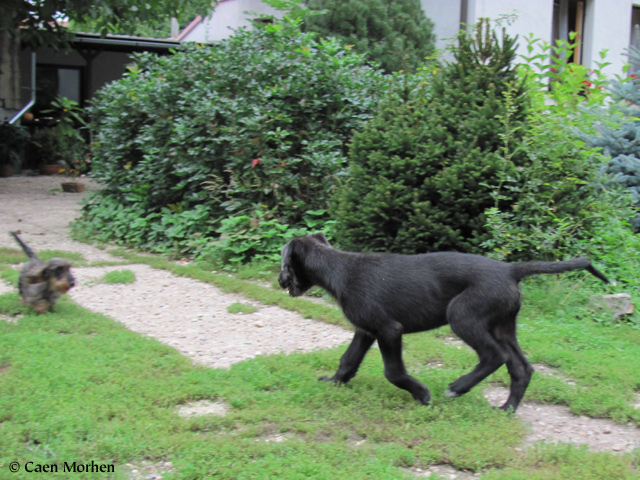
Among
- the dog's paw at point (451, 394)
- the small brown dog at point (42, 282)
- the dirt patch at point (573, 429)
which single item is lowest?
the dirt patch at point (573, 429)

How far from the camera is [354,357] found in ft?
15.7

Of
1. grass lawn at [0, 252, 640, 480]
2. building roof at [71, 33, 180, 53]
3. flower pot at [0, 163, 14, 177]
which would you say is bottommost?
grass lawn at [0, 252, 640, 480]

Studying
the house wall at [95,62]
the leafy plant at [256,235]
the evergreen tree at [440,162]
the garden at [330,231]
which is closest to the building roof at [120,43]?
the house wall at [95,62]

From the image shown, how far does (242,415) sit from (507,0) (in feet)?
47.5

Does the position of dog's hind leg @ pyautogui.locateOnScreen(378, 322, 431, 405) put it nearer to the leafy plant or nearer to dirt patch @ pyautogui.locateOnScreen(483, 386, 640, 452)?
dirt patch @ pyautogui.locateOnScreen(483, 386, 640, 452)

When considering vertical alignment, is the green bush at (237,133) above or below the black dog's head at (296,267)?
above

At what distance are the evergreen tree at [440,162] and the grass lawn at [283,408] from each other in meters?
1.40

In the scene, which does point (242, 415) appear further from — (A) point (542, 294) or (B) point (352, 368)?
(A) point (542, 294)

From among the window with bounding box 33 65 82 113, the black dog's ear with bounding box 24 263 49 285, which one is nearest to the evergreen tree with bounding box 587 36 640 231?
the black dog's ear with bounding box 24 263 49 285

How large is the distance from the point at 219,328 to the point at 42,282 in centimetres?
177

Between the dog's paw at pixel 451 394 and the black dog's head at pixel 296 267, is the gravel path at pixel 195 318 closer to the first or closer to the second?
the black dog's head at pixel 296 267

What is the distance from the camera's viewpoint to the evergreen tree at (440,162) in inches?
276

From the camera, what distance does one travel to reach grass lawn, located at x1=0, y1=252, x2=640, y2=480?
3.61 m

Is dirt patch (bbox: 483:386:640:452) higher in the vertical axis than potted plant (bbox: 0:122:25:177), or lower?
lower
